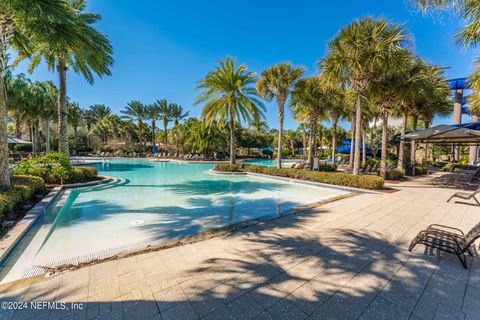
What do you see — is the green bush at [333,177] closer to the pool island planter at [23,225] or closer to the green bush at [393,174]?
the green bush at [393,174]

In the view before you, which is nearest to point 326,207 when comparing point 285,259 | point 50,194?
point 285,259

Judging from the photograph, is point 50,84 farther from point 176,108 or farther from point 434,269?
point 434,269


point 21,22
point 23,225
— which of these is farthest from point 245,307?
point 21,22

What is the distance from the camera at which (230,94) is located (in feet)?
51.6

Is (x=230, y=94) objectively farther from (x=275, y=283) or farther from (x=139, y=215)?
(x=275, y=283)

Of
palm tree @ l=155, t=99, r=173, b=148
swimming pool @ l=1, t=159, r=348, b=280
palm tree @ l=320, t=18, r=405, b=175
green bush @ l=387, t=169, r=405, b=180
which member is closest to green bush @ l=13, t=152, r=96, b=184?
swimming pool @ l=1, t=159, r=348, b=280

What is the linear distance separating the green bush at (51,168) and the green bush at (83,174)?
0.14 m

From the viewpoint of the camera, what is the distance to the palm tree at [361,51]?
9086 mm

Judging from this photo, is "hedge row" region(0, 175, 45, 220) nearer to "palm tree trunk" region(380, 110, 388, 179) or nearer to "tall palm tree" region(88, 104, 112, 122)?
"palm tree trunk" region(380, 110, 388, 179)

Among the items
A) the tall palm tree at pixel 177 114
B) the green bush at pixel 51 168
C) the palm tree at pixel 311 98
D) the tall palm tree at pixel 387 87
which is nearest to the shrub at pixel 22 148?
the tall palm tree at pixel 177 114

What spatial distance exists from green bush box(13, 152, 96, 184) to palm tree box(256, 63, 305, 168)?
1242 cm

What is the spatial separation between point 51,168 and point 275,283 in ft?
38.2

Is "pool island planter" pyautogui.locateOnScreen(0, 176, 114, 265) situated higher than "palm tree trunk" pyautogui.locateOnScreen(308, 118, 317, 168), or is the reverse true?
"palm tree trunk" pyautogui.locateOnScreen(308, 118, 317, 168)

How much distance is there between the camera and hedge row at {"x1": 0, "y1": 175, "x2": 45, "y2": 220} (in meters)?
4.90
